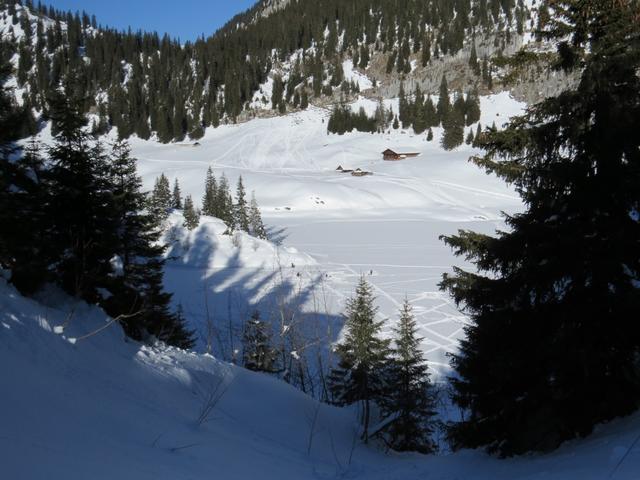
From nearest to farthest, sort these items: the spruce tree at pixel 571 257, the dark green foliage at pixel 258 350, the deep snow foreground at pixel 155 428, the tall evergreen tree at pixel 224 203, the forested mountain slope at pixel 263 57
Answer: the deep snow foreground at pixel 155 428 → the spruce tree at pixel 571 257 → the dark green foliage at pixel 258 350 → the tall evergreen tree at pixel 224 203 → the forested mountain slope at pixel 263 57

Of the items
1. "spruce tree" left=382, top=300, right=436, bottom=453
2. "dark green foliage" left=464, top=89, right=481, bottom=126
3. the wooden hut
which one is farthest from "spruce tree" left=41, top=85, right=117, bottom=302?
"dark green foliage" left=464, top=89, right=481, bottom=126

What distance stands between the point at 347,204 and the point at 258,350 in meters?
41.8

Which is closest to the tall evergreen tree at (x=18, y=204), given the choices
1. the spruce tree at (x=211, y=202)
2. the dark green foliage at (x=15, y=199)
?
the dark green foliage at (x=15, y=199)

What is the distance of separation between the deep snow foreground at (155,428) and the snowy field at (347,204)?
673cm

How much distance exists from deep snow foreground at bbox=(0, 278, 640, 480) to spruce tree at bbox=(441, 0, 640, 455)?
413mm

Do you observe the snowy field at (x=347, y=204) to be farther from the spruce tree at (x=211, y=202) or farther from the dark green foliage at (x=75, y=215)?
the spruce tree at (x=211, y=202)

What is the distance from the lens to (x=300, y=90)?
399 ft

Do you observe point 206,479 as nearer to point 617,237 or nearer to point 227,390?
point 227,390

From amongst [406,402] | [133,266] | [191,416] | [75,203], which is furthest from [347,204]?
[191,416]

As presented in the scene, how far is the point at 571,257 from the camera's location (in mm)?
4582

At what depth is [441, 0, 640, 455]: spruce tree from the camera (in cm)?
443

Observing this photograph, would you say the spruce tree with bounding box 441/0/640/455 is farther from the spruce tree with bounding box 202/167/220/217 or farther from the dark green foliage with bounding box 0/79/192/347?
the spruce tree with bounding box 202/167/220/217

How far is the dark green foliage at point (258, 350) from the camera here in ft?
38.2

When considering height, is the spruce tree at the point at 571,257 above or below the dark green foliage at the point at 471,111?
below
